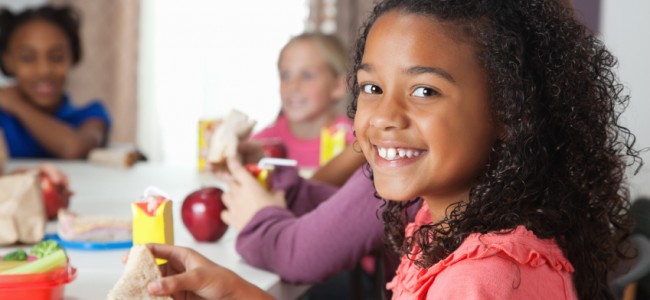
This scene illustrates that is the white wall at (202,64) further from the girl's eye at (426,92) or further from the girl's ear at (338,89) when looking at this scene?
the girl's eye at (426,92)

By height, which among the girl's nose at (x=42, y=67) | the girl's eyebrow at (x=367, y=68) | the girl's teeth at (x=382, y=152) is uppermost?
the girl's eyebrow at (x=367, y=68)

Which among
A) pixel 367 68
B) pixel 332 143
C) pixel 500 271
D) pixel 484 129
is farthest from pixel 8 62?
pixel 500 271

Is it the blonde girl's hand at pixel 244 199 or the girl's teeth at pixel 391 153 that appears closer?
the girl's teeth at pixel 391 153

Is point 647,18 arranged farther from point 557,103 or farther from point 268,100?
point 268,100

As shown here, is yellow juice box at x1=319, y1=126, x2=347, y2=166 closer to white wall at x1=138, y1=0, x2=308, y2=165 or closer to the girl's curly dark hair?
the girl's curly dark hair

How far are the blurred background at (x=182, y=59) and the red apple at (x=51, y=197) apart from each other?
2478mm

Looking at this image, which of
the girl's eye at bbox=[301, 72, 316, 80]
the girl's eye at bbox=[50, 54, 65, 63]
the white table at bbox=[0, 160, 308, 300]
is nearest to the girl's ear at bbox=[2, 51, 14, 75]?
the girl's eye at bbox=[50, 54, 65, 63]

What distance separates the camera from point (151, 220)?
1.01 m

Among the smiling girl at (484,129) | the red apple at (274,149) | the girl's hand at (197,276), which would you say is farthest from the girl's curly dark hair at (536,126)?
the red apple at (274,149)

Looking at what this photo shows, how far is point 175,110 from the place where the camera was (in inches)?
173

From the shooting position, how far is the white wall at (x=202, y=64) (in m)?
4.18

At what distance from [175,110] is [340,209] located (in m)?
3.28

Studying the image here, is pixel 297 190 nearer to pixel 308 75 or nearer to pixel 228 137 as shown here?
pixel 228 137

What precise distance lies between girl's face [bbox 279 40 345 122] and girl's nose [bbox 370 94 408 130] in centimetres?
173
